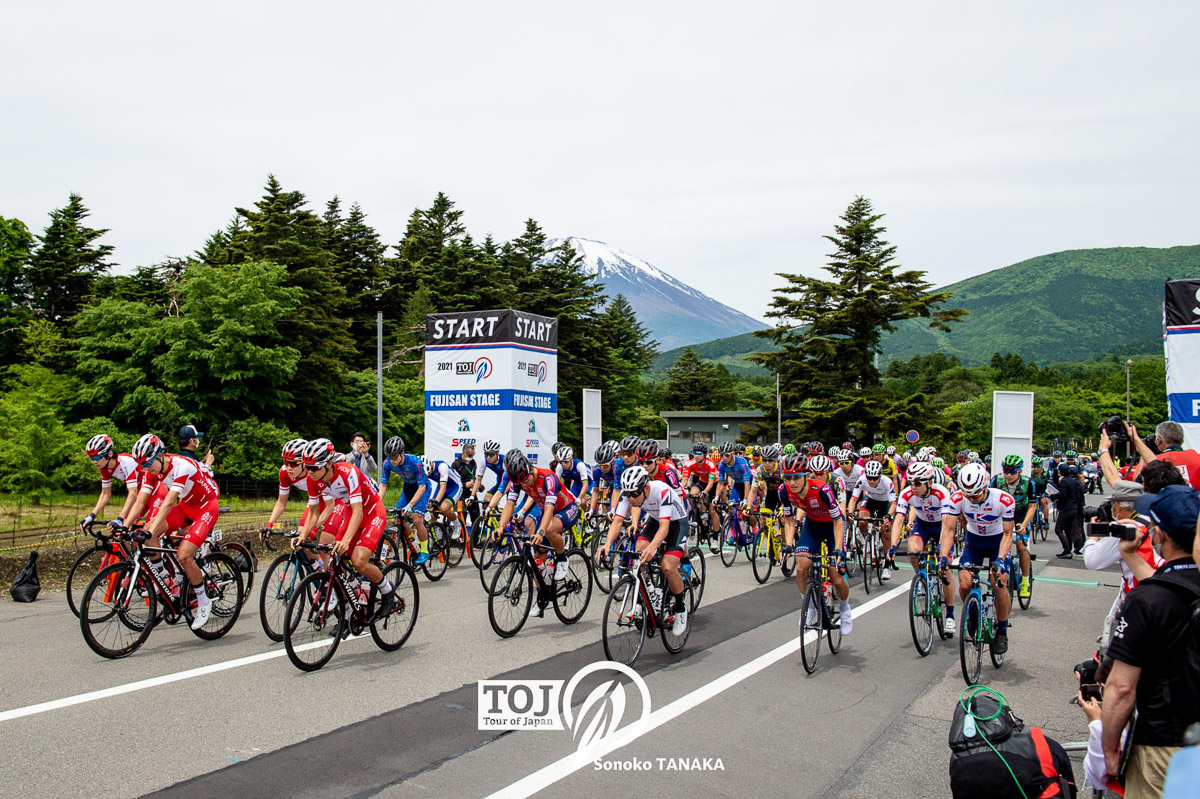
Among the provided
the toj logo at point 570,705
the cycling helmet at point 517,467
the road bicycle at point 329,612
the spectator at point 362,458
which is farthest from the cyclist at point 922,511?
the spectator at point 362,458

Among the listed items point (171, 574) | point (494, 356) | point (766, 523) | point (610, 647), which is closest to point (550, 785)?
point (610, 647)

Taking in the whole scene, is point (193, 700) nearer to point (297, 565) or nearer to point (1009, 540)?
point (297, 565)

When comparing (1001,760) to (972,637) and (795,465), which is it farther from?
(795,465)

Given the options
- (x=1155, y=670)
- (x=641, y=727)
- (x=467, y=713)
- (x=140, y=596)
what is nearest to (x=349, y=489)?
(x=140, y=596)

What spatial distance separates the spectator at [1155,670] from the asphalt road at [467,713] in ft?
7.09

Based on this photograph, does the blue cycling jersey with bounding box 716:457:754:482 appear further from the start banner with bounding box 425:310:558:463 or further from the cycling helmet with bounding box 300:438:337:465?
the cycling helmet with bounding box 300:438:337:465

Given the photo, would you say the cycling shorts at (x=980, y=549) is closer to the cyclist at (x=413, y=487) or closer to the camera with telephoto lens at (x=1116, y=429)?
the camera with telephoto lens at (x=1116, y=429)

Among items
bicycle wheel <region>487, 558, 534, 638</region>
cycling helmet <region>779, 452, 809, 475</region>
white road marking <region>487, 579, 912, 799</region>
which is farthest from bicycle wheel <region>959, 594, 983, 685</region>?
bicycle wheel <region>487, 558, 534, 638</region>

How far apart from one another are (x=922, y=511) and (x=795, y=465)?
159 cm

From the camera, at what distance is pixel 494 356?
70.5 feet

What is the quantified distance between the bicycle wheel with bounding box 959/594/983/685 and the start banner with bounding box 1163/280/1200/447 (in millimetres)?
6356

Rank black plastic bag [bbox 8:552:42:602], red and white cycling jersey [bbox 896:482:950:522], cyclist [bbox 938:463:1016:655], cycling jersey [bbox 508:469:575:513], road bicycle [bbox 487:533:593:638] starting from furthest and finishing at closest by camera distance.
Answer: black plastic bag [bbox 8:552:42:602] < cycling jersey [bbox 508:469:575:513] < red and white cycling jersey [bbox 896:482:950:522] < road bicycle [bbox 487:533:593:638] < cyclist [bbox 938:463:1016:655]

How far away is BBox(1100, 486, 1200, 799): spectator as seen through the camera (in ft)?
9.67

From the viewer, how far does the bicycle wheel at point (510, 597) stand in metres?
8.62
